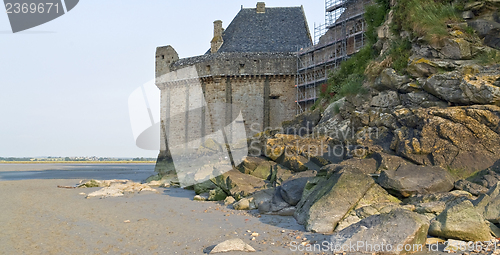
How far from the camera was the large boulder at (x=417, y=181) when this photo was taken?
696cm

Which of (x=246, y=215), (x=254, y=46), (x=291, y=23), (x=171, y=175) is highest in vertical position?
(x=291, y=23)

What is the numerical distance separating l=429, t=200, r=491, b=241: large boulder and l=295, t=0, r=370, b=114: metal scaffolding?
13.8 metres

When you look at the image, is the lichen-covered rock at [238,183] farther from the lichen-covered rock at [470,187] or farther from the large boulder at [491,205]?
the large boulder at [491,205]

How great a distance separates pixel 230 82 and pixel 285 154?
1358 cm

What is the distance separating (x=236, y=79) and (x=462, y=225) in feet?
64.3

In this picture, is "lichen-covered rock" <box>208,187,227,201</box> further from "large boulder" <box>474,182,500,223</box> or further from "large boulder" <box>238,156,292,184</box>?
"large boulder" <box>474,182,500,223</box>

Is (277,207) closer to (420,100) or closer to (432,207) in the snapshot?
(432,207)

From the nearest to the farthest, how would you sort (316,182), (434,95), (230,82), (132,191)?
(316,182) → (434,95) → (132,191) → (230,82)

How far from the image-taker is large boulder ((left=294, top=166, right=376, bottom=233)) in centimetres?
624

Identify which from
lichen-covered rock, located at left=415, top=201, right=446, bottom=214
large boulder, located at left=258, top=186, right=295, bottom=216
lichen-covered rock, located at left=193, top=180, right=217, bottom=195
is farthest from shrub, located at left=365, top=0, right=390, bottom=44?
lichen-covered rock, located at left=415, top=201, right=446, bottom=214

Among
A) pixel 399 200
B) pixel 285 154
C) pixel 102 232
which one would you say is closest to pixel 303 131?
pixel 285 154

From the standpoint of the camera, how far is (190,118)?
989 inches

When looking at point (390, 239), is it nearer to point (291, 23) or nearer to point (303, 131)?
point (303, 131)

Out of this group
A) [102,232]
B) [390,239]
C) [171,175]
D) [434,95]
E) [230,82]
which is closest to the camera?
[390,239]
